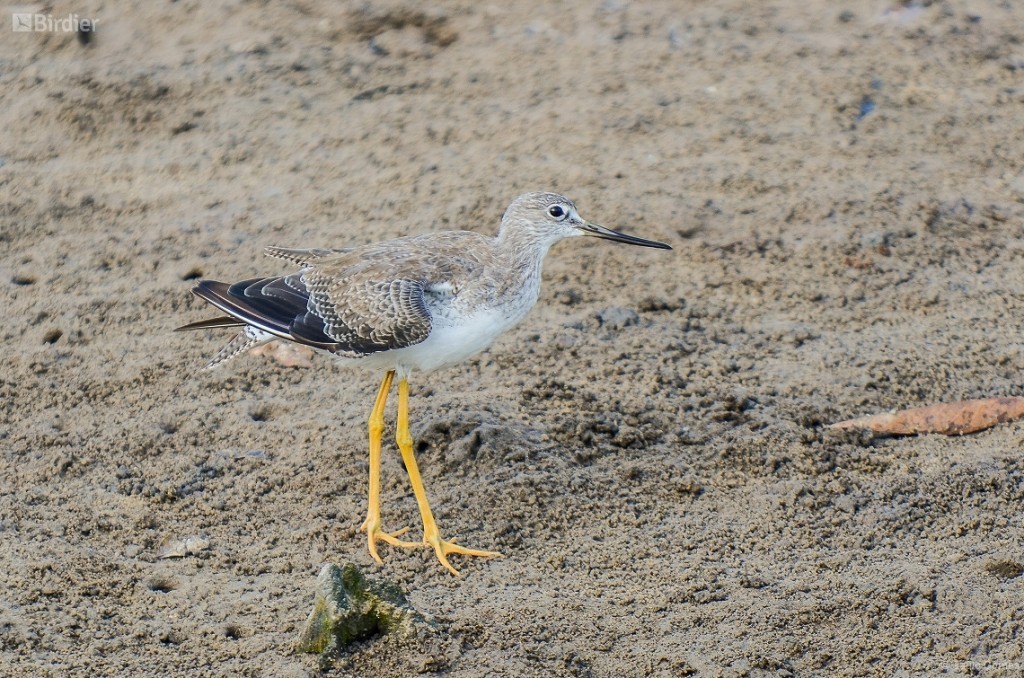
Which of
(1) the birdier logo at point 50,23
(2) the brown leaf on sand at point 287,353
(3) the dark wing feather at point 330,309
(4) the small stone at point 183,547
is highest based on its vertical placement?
(1) the birdier logo at point 50,23

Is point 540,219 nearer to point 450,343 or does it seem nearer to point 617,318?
point 450,343

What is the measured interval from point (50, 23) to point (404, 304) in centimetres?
493

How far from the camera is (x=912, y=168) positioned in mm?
7363

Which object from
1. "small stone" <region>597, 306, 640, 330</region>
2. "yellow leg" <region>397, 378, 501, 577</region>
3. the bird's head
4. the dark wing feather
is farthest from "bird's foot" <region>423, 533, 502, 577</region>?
"small stone" <region>597, 306, 640, 330</region>

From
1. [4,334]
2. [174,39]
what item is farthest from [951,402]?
[174,39]

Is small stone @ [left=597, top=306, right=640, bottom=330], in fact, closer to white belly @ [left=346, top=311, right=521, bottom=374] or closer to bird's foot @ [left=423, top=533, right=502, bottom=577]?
white belly @ [left=346, top=311, right=521, bottom=374]

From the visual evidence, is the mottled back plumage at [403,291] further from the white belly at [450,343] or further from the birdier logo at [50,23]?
the birdier logo at [50,23]

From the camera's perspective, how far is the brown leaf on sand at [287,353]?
629 cm

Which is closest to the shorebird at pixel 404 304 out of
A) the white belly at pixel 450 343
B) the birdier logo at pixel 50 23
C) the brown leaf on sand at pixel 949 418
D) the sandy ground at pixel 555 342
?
the white belly at pixel 450 343

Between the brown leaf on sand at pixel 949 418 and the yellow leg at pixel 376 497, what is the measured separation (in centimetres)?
206

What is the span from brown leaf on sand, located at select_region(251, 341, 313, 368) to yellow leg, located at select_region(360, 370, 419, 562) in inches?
36.7

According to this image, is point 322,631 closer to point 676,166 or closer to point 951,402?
point 951,402

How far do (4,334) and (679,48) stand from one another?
4.76 metres

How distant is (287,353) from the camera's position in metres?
6.34
